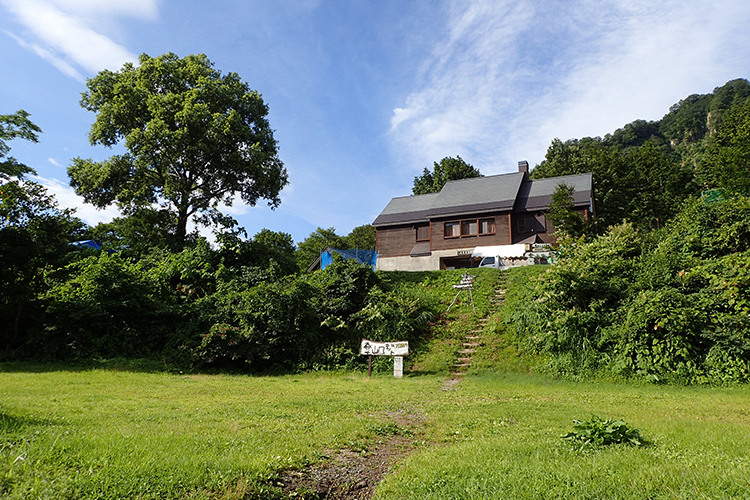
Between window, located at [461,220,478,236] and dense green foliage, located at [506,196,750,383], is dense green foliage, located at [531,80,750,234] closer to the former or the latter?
window, located at [461,220,478,236]

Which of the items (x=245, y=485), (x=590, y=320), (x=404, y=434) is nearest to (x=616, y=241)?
(x=590, y=320)

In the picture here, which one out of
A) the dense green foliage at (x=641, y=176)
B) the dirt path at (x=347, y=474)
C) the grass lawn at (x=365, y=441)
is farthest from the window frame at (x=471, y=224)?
the dirt path at (x=347, y=474)

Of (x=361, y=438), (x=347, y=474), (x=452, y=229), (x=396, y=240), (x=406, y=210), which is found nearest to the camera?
(x=347, y=474)

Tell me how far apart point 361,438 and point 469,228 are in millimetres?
29126

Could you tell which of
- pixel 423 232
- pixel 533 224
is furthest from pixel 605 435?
pixel 423 232

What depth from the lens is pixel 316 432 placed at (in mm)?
5883

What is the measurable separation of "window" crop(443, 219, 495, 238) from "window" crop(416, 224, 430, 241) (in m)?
2.15

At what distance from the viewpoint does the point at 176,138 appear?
2422 centimetres

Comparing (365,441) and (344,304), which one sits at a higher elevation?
(344,304)

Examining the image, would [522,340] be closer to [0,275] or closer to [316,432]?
[316,432]

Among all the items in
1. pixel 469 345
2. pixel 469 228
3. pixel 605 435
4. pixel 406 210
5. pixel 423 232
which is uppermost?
pixel 406 210

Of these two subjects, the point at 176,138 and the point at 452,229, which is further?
the point at 452,229

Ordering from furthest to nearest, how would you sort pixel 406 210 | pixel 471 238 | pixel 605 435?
1. pixel 406 210
2. pixel 471 238
3. pixel 605 435

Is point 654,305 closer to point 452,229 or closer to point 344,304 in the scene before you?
point 344,304
